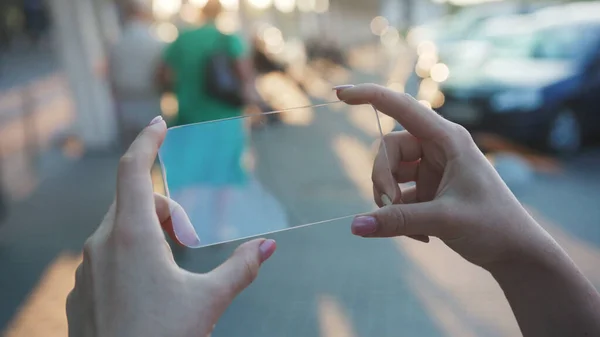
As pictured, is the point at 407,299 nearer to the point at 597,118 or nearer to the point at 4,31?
the point at 597,118

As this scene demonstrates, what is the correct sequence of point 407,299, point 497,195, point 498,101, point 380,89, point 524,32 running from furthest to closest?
point 524,32 → point 498,101 → point 407,299 → point 380,89 → point 497,195

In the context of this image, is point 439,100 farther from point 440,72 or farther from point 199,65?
point 199,65

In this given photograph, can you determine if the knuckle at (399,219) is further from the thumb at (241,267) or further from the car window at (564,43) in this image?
the car window at (564,43)

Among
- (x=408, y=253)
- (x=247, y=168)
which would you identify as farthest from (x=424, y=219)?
(x=408, y=253)

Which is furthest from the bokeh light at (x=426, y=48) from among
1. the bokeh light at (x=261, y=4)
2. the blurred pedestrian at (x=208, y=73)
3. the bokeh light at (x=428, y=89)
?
the blurred pedestrian at (x=208, y=73)

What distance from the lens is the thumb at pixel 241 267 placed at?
3.26ft

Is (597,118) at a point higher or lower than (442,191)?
lower

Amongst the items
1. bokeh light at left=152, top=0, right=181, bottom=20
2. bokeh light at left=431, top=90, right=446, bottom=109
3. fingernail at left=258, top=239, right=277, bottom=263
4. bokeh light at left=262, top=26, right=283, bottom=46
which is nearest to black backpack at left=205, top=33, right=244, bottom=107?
fingernail at left=258, top=239, right=277, bottom=263

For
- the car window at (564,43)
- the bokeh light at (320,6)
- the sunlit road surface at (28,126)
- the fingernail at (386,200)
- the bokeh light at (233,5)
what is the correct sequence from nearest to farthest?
the fingernail at (386,200)
the sunlit road surface at (28,126)
the car window at (564,43)
the bokeh light at (233,5)
the bokeh light at (320,6)

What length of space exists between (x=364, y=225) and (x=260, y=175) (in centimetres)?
102

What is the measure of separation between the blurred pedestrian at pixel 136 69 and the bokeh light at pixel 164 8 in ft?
12.9

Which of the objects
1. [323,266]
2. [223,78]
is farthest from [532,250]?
[323,266]

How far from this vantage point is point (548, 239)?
4.13 ft

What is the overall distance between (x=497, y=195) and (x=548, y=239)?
6.0 inches
